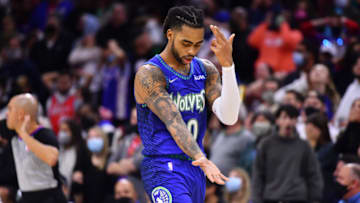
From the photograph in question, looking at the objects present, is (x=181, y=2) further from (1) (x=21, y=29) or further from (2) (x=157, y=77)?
(2) (x=157, y=77)

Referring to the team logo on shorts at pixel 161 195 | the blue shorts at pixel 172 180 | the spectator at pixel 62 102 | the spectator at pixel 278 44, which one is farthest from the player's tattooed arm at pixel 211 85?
the spectator at pixel 62 102

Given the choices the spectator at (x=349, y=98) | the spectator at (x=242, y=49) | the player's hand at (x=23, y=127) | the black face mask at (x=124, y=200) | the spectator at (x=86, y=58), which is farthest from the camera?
the spectator at (x=86, y=58)

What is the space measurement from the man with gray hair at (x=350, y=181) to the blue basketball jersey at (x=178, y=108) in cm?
296

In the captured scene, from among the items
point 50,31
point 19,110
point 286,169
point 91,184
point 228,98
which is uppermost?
point 228,98

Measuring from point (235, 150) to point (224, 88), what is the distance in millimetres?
5118

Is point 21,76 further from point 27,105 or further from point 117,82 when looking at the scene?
point 27,105

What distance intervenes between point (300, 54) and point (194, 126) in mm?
6917

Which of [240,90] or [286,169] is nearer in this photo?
[286,169]

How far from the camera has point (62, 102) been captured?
43.8ft

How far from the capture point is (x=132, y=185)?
9.65m

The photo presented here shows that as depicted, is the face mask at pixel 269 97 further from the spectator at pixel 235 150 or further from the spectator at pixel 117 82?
the spectator at pixel 117 82

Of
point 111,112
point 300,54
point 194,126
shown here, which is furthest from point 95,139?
point 194,126

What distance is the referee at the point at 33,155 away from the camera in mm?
6977

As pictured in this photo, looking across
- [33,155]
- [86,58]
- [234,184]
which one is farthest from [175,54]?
[86,58]
